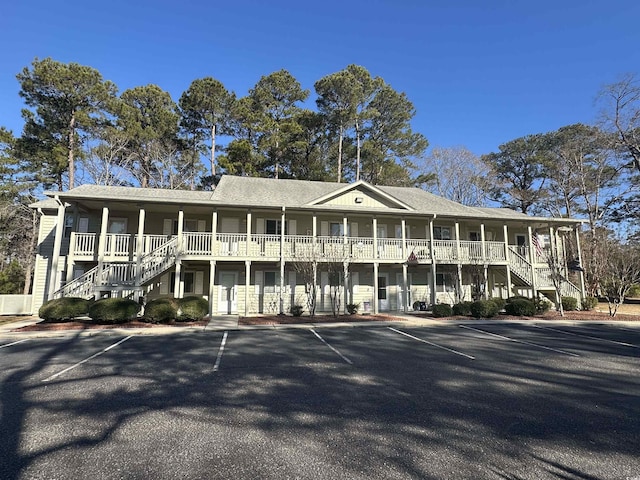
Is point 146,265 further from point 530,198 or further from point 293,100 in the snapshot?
point 530,198

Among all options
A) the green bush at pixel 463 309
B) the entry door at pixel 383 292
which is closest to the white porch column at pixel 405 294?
the entry door at pixel 383 292

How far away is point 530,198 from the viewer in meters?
36.3

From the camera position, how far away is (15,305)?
59.0ft

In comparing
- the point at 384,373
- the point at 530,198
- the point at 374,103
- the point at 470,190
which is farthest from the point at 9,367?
the point at 530,198

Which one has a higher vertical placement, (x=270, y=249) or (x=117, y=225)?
(x=117, y=225)

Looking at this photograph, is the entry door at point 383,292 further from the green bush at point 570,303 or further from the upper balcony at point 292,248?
the green bush at point 570,303

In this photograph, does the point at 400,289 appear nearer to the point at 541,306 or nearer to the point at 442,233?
the point at 442,233

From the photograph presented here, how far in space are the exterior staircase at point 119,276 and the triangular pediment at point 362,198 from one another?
8559mm

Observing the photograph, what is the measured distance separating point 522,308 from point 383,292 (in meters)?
7.01

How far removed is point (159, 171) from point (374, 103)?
69.1ft

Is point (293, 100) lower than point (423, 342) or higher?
higher

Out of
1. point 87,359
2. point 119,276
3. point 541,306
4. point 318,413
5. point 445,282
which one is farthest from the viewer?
point 445,282

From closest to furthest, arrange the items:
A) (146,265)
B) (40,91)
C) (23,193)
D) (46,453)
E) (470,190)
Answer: (46,453) < (146,265) < (40,91) < (23,193) < (470,190)

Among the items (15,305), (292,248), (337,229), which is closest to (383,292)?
(337,229)
